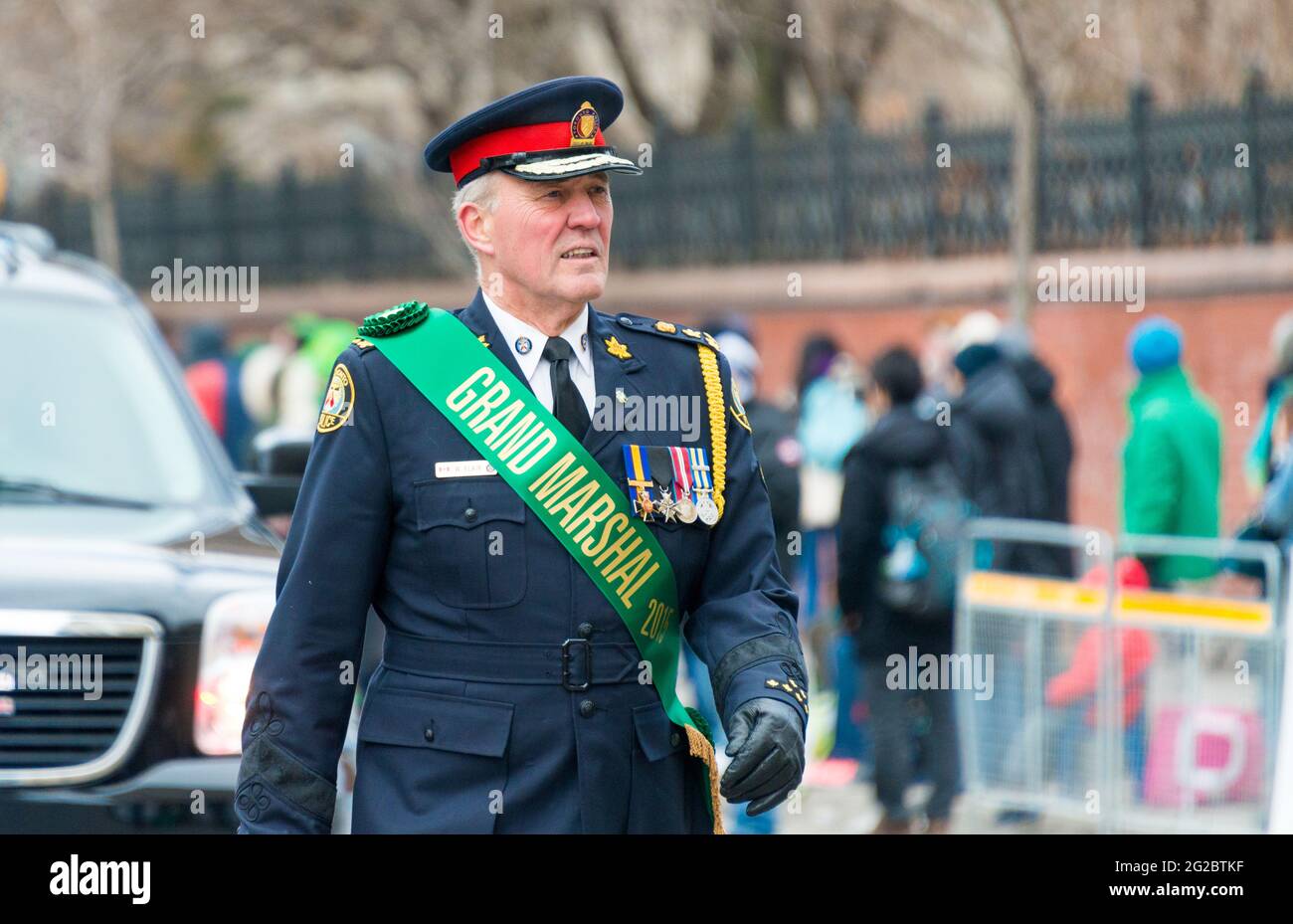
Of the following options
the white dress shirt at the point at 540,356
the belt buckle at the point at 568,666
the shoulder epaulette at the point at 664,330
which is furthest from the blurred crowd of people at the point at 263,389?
the belt buckle at the point at 568,666

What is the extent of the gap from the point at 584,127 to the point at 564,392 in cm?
47

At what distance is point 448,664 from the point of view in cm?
356

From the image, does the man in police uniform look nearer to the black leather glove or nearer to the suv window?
the black leather glove

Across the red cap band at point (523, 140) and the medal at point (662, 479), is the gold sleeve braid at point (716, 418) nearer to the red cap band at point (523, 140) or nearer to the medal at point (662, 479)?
the medal at point (662, 479)

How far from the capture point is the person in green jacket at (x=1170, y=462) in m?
8.77

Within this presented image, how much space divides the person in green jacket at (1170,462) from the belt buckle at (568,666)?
564 centimetres

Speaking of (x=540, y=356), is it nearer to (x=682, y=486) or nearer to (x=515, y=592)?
(x=682, y=486)

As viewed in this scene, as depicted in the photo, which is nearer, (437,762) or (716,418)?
(437,762)

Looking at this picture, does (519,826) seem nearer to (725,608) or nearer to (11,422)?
(725,608)

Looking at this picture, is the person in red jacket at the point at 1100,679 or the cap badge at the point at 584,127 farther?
the person in red jacket at the point at 1100,679

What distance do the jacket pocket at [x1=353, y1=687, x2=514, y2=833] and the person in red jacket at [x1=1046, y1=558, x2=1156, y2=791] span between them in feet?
15.2

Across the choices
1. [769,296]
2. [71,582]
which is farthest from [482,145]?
[769,296]

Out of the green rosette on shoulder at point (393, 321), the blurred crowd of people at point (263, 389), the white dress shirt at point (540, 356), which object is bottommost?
the white dress shirt at point (540, 356)

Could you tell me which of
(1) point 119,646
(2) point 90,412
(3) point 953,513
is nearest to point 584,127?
(1) point 119,646
